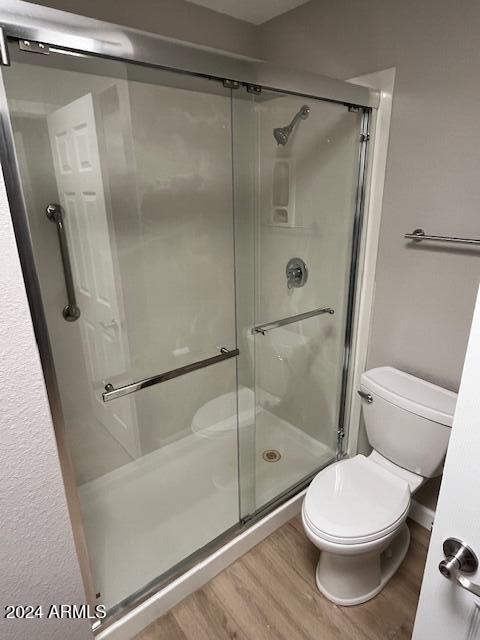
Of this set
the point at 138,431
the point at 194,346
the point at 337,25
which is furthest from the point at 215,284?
the point at 337,25

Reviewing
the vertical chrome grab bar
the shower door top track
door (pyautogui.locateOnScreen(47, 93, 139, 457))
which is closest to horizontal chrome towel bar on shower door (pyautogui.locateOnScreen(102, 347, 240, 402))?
door (pyautogui.locateOnScreen(47, 93, 139, 457))

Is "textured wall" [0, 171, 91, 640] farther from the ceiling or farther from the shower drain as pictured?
the ceiling

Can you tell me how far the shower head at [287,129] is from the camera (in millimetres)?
1650

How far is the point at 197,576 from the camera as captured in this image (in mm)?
1528

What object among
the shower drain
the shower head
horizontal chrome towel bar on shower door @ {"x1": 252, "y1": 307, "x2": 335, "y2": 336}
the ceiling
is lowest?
the shower drain

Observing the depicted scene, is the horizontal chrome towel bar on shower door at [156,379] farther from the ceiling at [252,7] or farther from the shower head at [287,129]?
the ceiling at [252,7]

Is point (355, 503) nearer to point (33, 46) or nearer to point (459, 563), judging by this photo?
point (459, 563)

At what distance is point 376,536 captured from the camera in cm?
133

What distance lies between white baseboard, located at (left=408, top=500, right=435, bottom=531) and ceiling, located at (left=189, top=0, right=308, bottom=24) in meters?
2.41

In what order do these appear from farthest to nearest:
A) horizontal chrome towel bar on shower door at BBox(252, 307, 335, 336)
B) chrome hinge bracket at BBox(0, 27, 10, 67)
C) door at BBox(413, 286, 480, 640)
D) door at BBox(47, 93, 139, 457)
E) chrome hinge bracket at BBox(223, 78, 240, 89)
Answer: horizontal chrome towel bar on shower door at BBox(252, 307, 335, 336)
door at BBox(47, 93, 139, 457)
chrome hinge bracket at BBox(223, 78, 240, 89)
chrome hinge bracket at BBox(0, 27, 10, 67)
door at BBox(413, 286, 480, 640)

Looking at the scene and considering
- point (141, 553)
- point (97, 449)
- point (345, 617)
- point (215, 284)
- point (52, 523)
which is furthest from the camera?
point (215, 284)

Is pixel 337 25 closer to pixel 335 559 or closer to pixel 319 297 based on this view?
pixel 319 297

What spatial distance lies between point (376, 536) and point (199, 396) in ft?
3.91

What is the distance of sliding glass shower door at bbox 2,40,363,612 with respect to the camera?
1.56 metres
